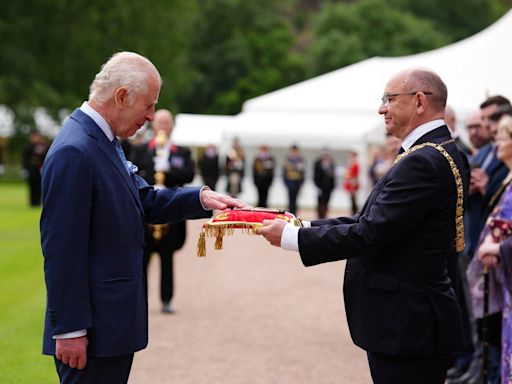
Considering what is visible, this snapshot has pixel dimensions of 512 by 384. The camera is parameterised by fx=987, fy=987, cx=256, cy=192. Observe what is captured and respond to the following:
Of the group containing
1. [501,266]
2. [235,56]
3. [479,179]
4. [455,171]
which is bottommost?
[501,266]

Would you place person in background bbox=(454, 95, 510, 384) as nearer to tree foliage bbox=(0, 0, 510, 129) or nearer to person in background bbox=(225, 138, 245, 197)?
person in background bbox=(225, 138, 245, 197)

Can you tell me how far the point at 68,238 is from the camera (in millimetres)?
4180

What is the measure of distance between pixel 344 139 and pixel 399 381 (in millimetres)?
25462

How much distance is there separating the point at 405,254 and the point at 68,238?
60.7 inches

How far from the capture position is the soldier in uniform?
36.3 ft

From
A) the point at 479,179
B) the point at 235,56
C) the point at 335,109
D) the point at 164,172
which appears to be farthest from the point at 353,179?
the point at 235,56

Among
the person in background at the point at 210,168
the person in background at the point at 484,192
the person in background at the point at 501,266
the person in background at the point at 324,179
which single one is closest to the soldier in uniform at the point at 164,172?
the person in background at the point at 484,192

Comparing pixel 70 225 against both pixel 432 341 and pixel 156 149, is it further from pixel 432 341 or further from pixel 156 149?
pixel 156 149

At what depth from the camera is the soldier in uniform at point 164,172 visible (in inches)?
436

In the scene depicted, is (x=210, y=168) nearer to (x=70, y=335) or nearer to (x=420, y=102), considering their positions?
(x=420, y=102)

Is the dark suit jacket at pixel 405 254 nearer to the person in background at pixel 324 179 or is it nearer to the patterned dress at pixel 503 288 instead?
the patterned dress at pixel 503 288

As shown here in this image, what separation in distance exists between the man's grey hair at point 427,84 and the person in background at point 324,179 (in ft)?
77.7

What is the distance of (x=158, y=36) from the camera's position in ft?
156

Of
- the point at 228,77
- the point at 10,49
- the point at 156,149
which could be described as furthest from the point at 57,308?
the point at 228,77
